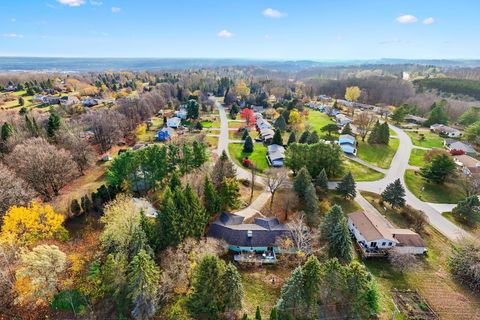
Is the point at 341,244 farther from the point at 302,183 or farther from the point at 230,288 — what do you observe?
the point at 230,288

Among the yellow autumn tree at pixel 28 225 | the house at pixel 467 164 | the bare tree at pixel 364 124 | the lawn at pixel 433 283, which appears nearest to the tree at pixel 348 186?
the lawn at pixel 433 283

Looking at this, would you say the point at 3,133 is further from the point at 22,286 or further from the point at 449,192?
the point at 449,192

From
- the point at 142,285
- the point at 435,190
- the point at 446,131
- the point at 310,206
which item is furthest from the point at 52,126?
the point at 446,131

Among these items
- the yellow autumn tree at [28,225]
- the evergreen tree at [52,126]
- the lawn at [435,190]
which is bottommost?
the lawn at [435,190]

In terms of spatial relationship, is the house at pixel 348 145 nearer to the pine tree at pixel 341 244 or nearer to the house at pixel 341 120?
the house at pixel 341 120

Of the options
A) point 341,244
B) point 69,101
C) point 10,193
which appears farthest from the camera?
point 69,101
